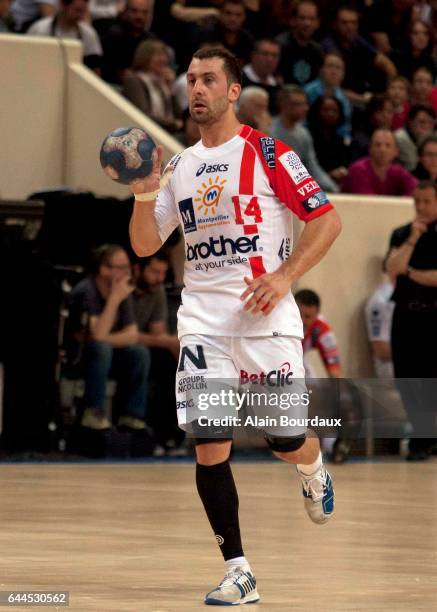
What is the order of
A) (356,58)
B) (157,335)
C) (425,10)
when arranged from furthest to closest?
(425,10), (356,58), (157,335)

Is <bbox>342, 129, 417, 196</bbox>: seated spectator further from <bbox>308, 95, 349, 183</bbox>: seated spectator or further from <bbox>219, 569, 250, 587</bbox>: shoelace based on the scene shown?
<bbox>219, 569, 250, 587</bbox>: shoelace

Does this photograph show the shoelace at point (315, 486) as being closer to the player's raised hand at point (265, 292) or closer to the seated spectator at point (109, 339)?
the player's raised hand at point (265, 292)

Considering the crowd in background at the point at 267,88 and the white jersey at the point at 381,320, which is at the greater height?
the crowd in background at the point at 267,88

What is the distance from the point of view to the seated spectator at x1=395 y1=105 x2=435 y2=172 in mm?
17484

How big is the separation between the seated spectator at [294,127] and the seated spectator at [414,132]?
1.68 m

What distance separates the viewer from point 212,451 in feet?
20.9

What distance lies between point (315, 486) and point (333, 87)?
11.4 metres

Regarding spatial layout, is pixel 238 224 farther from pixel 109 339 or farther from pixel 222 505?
pixel 109 339

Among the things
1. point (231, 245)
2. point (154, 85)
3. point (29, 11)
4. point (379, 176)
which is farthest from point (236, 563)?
point (29, 11)

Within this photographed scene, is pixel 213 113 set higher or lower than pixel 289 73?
lower

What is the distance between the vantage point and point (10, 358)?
517 inches

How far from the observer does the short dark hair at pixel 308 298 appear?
14.0 metres

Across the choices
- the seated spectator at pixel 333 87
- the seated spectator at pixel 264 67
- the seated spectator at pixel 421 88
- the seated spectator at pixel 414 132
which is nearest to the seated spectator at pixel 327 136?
the seated spectator at pixel 333 87

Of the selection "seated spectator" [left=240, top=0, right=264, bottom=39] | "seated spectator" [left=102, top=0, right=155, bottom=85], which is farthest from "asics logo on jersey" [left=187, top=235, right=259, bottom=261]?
"seated spectator" [left=240, top=0, right=264, bottom=39]
